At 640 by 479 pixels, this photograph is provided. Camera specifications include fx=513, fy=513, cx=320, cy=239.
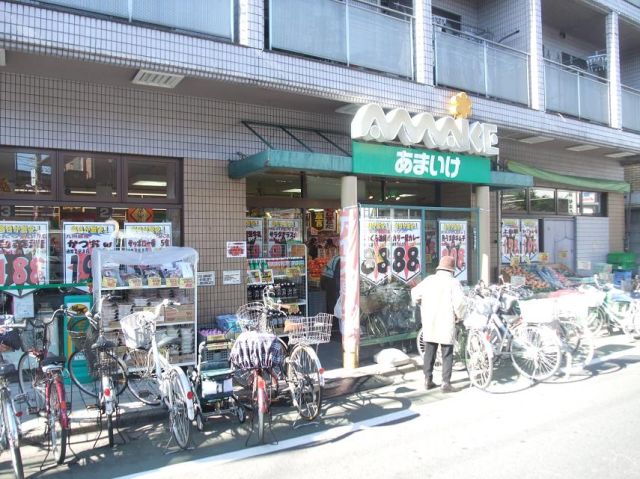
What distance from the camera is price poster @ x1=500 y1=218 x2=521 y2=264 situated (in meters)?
12.9

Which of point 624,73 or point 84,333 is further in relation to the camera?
point 624,73

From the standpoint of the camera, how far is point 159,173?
823 cm

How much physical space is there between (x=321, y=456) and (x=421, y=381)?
3129mm

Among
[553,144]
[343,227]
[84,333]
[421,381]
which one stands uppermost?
[553,144]

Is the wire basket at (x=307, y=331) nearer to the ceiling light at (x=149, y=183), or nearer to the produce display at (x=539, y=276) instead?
the ceiling light at (x=149, y=183)

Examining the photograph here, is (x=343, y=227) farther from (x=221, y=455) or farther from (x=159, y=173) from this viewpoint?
(x=221, y=455)

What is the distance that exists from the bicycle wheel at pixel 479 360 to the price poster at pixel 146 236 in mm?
4862

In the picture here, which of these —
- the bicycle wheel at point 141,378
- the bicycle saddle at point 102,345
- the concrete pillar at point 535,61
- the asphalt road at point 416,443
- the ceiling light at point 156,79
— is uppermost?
the concrete pillar at point 535,61

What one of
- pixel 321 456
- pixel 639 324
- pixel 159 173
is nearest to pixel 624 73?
pixel 639 324

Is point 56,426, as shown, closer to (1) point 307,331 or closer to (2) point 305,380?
(2) point 305,380

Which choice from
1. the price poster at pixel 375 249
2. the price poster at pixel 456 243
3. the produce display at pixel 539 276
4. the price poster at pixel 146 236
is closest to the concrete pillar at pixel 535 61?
the price poster at pixel 456 243

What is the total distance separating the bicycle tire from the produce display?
929cm

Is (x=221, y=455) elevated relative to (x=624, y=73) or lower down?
lower down

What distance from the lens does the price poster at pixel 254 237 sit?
946 cm
